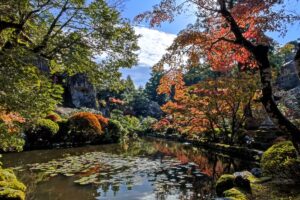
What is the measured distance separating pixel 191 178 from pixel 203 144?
11975 millimetres

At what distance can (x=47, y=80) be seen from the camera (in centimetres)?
662

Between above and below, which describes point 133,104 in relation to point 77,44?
above

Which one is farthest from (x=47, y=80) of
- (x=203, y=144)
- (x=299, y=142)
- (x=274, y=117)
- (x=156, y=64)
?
(x=203, y=144)

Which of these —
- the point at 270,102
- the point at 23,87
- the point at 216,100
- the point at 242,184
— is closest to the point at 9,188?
the point at 23,87

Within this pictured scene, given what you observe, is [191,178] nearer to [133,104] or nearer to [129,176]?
[129,176]

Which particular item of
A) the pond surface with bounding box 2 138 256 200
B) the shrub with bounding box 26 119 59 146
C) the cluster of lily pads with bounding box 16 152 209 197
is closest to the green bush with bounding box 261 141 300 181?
the pond surface with bounding box 2 138 256 200

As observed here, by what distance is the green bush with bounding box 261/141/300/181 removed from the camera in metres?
6.86

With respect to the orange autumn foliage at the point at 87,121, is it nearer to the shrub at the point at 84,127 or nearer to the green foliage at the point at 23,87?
the shrub at the point at 84,127

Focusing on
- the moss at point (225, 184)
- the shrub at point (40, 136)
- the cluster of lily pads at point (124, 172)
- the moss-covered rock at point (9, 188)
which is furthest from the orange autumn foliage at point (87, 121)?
the moss at point (225, 184)

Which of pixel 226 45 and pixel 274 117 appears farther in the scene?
pixel 226 45

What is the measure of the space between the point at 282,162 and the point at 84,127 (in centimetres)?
1936

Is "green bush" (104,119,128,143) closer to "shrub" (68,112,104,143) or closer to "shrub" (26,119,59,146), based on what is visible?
"shrub" (68,112,104,143)

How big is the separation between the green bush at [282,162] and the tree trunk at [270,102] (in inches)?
53.7

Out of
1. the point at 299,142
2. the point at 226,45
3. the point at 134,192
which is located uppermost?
the point at 226,45
